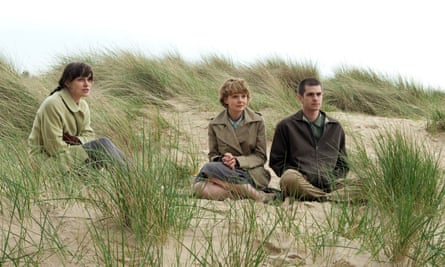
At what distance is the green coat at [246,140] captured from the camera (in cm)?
471

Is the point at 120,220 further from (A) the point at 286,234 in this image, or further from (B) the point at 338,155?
(B) the point at 338,155

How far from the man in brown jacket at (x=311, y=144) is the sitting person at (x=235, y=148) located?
16cm

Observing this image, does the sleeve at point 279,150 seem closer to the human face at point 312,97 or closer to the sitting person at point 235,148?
the sitting person at point 235,148

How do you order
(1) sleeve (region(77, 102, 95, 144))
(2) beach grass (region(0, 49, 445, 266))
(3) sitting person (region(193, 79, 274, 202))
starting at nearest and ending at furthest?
(2) beach grass (region(0, 49, 445, 266)) → (3) sitting person (region(193, 79, 274, 202)) → (1) sleeve (region(77, 102, 95, 144))

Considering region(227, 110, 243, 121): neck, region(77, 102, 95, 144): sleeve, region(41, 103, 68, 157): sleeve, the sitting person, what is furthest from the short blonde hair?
region(41, 103, 68, 157): sleeve

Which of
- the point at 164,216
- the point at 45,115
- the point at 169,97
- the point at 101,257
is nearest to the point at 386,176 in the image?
the point at 164,216

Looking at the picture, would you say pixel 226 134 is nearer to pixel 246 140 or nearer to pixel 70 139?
pixel 246 140

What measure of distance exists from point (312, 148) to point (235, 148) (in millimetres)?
624

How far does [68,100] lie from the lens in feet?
15.4

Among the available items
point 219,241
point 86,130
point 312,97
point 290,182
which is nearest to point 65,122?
point 86,130

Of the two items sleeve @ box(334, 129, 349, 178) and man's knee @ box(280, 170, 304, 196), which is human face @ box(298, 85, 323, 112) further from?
man's knee @ box(280, 170, 304, 196)

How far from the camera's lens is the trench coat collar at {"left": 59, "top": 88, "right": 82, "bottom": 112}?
15.3ft

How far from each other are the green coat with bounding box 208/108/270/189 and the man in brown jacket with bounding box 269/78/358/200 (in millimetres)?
124

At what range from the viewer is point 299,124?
466 cm
